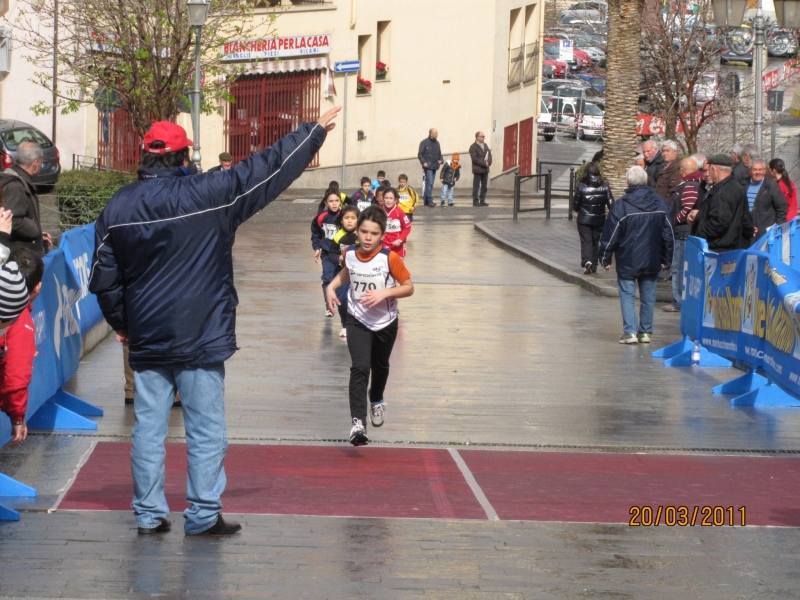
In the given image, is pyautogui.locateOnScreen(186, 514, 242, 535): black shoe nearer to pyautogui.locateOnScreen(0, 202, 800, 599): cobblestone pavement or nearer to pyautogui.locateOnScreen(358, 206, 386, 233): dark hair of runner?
pyautogui.locateOnScreen(0, 202, 800, 599): cobblestone pavement

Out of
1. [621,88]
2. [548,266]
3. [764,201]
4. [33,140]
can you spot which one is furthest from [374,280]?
[33,140]

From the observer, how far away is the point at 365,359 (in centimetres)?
827

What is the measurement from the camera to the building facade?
116ft

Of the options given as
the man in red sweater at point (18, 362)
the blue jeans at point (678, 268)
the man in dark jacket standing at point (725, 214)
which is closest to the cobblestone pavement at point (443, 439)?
the blue jeans at point (678, 268)

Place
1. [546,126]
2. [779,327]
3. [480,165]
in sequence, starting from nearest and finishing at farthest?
[779,327]
[480,165]
[546,126]

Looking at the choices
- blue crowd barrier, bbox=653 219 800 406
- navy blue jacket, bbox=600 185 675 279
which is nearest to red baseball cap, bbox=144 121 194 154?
blue crowd barrier, bbox=653 219 800 406

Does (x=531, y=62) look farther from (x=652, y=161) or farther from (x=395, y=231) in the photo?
(x=395, y=231)

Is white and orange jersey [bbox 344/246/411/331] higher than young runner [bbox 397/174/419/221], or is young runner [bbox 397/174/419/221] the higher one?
young runner [bbox 397/174/419/221]

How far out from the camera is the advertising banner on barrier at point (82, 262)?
35.0ft

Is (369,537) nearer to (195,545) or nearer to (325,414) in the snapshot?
(195,545)

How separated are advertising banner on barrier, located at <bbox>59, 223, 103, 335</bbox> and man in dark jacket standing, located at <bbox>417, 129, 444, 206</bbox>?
20.8m

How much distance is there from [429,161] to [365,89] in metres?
5.71

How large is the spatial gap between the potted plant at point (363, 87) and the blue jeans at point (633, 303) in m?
24.9

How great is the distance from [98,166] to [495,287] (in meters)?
18.3
